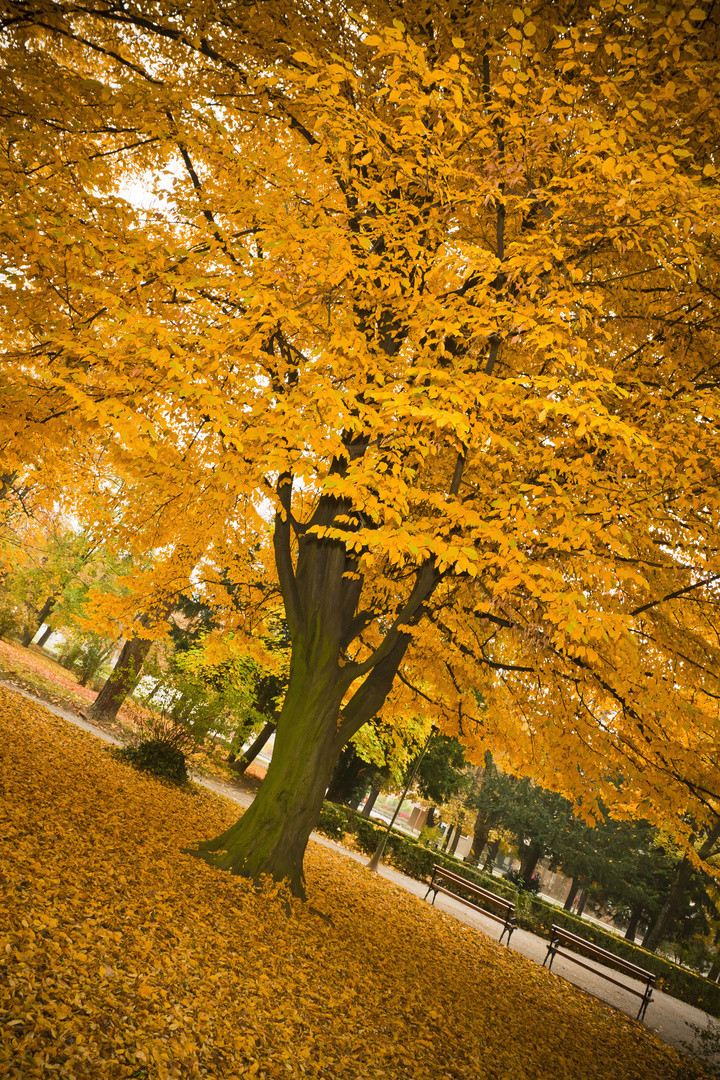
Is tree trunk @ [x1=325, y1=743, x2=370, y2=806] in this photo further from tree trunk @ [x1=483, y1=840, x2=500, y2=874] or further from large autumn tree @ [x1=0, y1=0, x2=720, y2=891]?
large autumn tree @ [x1=0, y1=0, x2=720, y2=891]

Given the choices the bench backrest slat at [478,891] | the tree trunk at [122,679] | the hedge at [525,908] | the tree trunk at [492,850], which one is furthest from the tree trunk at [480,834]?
the tree trunk at [122,679]

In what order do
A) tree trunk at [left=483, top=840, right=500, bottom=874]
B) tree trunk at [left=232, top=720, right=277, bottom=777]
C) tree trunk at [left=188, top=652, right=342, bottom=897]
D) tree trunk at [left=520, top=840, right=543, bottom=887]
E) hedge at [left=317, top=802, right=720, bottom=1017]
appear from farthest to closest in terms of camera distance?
tree trunk at [left=483, top=840, right=500, bottom=874], tree trunk at [left=520, top=840, right=543, bottom=887], tree trunk at [left=232, top=720, right=277, bottom=777], hedge at [left=317, top=802, right=720, bottom=1017], tree trunk at [left=188, top=652, right=342, bottom=897]

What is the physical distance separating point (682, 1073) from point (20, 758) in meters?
9.14

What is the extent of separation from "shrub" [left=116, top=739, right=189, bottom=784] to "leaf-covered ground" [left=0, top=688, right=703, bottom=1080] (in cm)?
178

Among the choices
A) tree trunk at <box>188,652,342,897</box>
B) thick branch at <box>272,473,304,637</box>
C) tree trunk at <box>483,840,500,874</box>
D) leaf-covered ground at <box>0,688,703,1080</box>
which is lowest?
tree trunk at <box>483,840,500,874</box>

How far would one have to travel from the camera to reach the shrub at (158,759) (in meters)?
9.55

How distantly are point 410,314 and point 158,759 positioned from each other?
8.53 meters

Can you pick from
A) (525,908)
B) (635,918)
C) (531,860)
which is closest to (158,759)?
(525,908)

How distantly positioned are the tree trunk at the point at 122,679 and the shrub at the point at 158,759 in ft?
9.14

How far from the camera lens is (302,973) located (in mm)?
4172

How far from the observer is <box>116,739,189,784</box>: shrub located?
31.3 feet

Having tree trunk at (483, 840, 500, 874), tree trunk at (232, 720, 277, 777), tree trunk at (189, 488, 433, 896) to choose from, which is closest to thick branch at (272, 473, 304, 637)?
tree trunk at (189, 488, 433, 896)

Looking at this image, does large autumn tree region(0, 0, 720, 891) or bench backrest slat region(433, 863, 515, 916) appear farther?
bench backrest slat region(433, 863, 515, 916)

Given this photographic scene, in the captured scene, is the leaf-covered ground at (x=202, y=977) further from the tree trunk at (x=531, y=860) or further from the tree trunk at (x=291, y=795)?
the tree trunk at (x=531, y=860)
